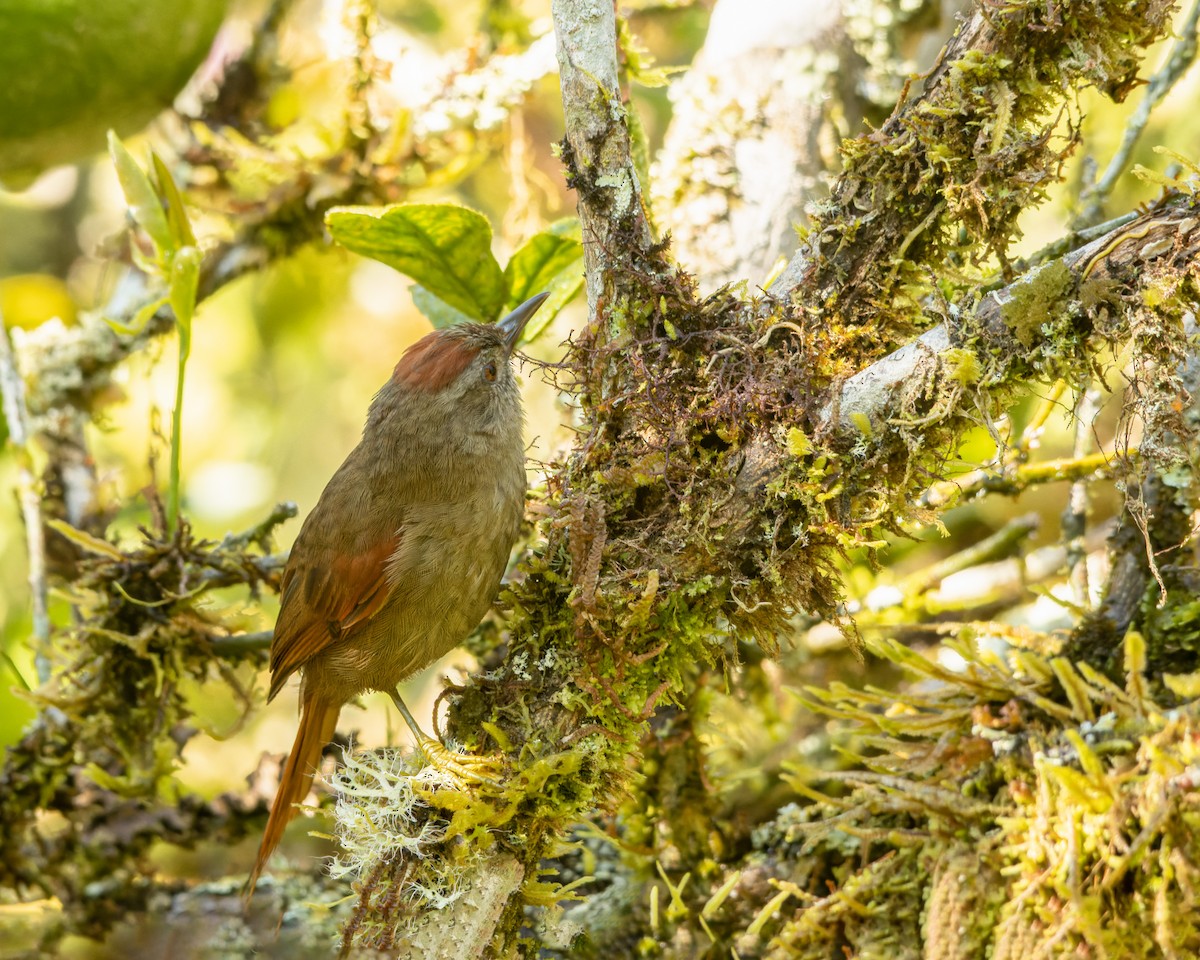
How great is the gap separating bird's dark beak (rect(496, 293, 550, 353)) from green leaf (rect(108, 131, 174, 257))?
927mm

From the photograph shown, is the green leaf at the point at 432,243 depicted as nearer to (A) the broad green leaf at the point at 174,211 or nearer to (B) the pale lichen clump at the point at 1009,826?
(A) the broad green leaf at the point at 174,211

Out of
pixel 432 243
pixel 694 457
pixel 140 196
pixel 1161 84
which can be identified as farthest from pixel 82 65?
pixel 1161 84

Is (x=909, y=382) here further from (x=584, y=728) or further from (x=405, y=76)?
(x=405, y=76)

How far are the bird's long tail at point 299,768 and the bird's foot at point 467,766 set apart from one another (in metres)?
0.98

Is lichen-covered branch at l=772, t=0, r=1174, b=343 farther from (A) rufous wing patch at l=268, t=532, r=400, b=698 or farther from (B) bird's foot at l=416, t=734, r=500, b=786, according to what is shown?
(A) rufous wing patch at l=268, t=532, r=400, b=698

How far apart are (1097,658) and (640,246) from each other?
4.54 feet

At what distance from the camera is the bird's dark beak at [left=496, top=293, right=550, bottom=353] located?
2.92 metres

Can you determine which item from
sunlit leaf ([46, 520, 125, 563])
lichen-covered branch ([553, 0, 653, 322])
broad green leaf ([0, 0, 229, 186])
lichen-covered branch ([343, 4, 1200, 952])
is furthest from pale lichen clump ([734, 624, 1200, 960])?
broad green leaf ([0, 0, 229, 186])

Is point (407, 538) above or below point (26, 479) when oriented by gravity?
below

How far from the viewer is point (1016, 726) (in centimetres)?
230

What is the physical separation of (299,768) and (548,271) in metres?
1.53

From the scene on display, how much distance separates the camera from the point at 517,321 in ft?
9.70

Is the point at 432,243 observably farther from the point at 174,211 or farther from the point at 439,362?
the point at 174,211

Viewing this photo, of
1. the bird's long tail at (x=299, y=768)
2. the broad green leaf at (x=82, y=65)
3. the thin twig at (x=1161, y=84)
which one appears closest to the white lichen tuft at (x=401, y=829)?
the bird's long tail at (x=299, y=768)
